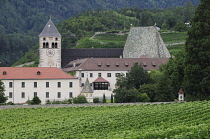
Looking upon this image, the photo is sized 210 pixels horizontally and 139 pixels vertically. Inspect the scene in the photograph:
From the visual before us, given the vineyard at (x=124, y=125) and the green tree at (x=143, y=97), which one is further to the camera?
the green tree at (x=143, y=97)

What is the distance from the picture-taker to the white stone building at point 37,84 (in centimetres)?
9619

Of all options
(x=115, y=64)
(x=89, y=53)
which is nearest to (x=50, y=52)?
(x=89, y=53)

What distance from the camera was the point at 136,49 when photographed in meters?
131

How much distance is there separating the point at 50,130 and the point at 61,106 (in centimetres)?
2674

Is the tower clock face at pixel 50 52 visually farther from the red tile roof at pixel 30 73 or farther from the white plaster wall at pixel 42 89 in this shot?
the white plaster wall at pixel 42 89

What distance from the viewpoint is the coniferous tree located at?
209ft

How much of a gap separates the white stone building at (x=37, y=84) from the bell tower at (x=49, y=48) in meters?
28.3

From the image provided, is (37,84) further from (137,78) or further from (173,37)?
(173,37)

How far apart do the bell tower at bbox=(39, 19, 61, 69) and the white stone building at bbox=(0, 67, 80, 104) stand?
2828cm

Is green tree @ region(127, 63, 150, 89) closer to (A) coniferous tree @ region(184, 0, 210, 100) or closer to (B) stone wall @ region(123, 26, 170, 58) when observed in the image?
(A) coniferous tree @ region(184, 0, 210, 100)

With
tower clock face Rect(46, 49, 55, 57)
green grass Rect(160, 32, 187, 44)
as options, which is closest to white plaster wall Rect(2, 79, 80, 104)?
tower clock face Rect(46, 49, 55, 57)

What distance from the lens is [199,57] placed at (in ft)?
211

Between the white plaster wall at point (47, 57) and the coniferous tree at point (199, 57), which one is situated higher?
the white plaster wall at point (47, 57)

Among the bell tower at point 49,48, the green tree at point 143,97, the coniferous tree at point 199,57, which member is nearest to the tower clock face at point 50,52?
the bell tower at point 49,48
